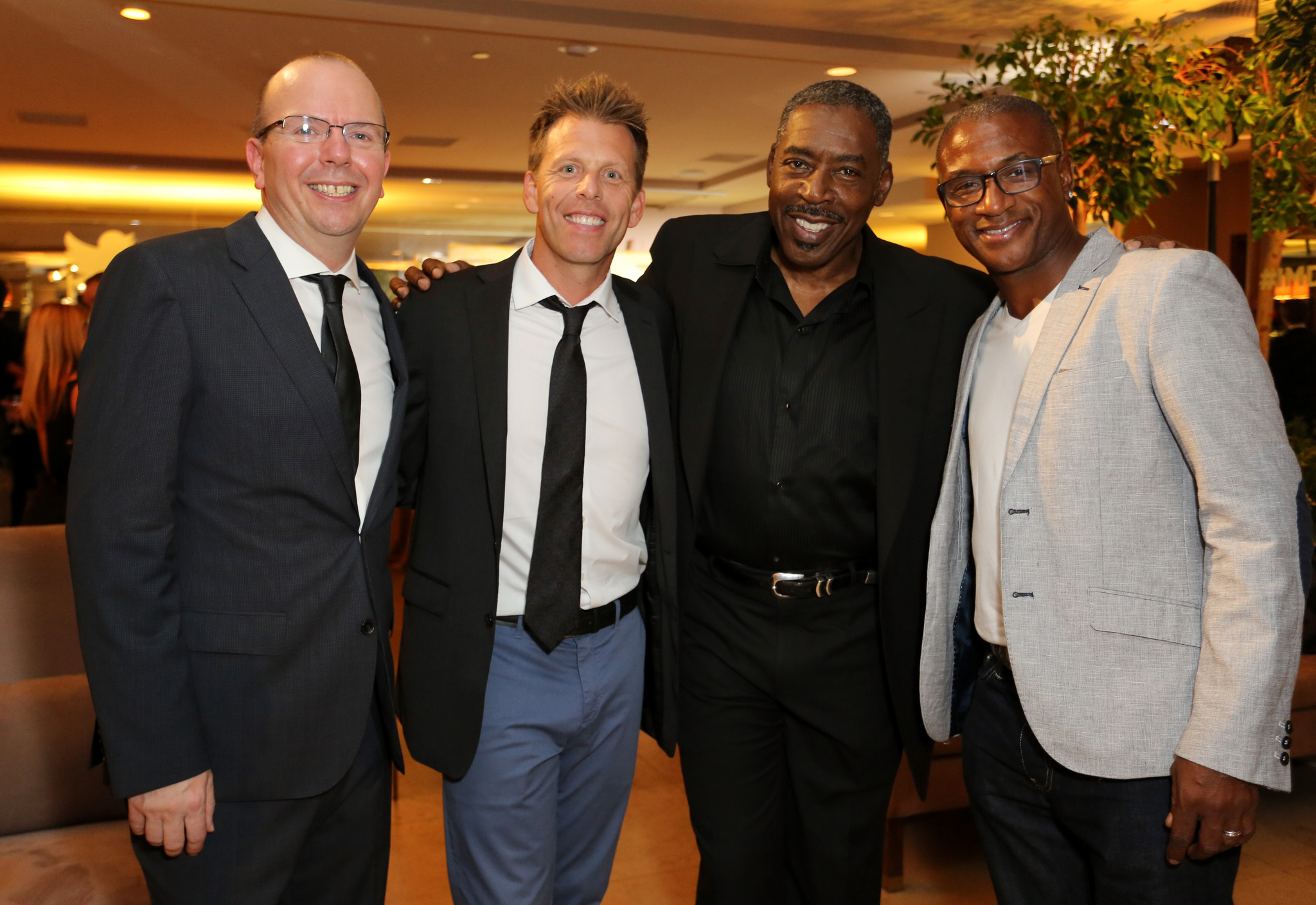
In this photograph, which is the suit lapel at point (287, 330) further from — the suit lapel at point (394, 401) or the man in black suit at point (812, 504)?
the man in black suit at point (812, 504)

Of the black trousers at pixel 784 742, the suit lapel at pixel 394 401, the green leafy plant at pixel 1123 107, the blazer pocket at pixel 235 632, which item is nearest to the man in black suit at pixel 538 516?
the suit lapel at pixel 394 401

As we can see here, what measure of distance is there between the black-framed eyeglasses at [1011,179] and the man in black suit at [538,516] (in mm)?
651

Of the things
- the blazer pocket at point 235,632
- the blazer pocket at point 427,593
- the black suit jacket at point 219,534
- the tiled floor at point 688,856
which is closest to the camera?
the black suit jacket at point 219,534

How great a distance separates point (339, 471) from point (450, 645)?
1.48ft

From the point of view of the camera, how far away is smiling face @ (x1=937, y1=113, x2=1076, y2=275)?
1737 mm

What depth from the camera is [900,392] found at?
6.87 ft

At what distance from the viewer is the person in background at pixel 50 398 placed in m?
5.59

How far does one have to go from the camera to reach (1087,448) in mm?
1578

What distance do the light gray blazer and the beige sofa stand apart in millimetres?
2046

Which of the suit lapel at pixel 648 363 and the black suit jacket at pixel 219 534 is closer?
the black suit jacket at pixel 219 534

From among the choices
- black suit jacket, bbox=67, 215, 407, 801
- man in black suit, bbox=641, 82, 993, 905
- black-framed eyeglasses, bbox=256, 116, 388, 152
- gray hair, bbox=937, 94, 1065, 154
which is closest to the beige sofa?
black suit jacket, bbox=67, 215, 407, 801

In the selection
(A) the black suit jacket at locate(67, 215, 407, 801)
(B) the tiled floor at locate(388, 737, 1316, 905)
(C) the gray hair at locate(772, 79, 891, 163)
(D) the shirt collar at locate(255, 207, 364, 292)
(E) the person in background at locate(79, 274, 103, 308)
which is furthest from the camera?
(E) the person in background at locate(79, 274, 103, 308)

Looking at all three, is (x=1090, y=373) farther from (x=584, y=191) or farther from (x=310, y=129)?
(x=310, y=129)

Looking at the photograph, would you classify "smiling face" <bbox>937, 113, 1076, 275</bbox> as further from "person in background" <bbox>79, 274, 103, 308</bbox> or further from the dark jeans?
"person in background" <bbox>79, 274, 103, 308</bbox>
